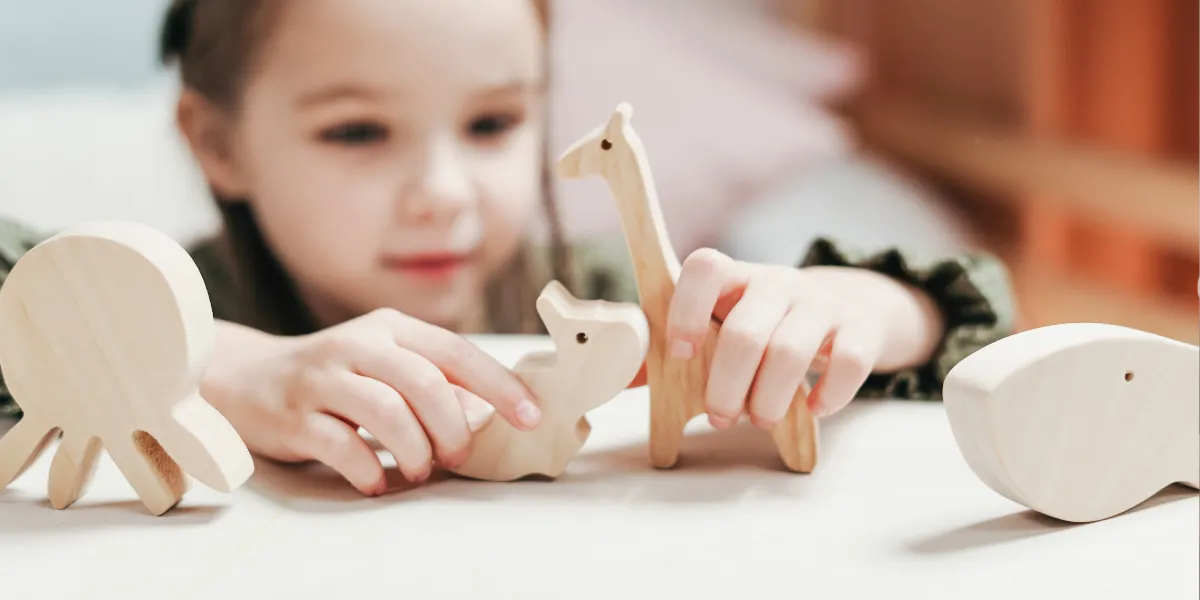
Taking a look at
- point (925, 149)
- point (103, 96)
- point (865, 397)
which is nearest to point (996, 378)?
point (865, 397)

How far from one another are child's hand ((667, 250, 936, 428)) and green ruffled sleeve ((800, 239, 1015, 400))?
170 mm

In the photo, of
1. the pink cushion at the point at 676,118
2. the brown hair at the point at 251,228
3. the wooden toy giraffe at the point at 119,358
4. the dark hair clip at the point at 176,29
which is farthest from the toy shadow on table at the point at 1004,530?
the pink cushion at the point at 676,118

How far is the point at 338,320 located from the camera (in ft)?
3.07

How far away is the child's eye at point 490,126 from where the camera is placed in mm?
781

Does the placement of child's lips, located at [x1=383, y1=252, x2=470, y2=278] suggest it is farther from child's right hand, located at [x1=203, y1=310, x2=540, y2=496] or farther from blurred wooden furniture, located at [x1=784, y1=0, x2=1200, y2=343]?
blurred wooden furniture, located at [x1=784, y1=0, x2=1200, y2=343]

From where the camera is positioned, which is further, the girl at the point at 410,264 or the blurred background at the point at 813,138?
the blurred background at the point at 813,138

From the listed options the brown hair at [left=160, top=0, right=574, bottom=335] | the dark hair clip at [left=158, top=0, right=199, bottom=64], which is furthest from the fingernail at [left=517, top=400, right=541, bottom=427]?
the dark hair clip at [left=158, top=0, right=199, bottom=64]

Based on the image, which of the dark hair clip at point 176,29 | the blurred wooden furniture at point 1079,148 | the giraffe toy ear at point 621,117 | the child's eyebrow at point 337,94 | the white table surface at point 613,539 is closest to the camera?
the white table surface at point 613,539

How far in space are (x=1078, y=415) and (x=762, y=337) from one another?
0.11 metres

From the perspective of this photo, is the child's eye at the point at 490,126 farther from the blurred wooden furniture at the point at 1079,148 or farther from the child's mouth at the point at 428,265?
the blurred wooden furniture at the point at 1079,148

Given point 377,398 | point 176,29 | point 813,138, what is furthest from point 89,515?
point 813,138

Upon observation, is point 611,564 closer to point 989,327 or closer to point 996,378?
point 996,378

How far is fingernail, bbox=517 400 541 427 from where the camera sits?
420 millimetres

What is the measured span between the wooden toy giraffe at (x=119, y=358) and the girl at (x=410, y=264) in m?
0.06
